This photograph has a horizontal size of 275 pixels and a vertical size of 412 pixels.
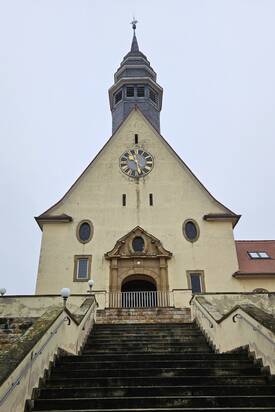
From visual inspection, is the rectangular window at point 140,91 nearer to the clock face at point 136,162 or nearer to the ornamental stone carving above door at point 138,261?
the clock face at point 136,162

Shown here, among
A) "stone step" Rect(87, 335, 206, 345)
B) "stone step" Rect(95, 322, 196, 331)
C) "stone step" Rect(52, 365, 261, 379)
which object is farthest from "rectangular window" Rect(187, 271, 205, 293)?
"stone step" Rect(52, 365, 261, 379)

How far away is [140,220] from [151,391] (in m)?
15.3

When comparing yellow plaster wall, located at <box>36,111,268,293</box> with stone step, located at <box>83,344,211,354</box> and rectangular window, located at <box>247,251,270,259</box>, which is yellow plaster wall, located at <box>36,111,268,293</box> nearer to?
rectangular window, located at <box>247,251,270,259</box>

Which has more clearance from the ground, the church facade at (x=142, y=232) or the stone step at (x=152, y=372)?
the church facade at (x=142, y=232)

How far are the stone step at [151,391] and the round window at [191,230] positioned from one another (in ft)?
48.2

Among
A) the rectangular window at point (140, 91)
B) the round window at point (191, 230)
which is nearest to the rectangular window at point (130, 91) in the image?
the rectangular window at point (140, 91)

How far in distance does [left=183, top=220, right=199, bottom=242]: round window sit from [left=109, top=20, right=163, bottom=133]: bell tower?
→ 8.85m

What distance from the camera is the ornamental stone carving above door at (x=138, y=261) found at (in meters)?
20.4

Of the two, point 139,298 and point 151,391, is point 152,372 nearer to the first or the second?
point 151,391

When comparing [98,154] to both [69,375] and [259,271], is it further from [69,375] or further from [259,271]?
[69,375]

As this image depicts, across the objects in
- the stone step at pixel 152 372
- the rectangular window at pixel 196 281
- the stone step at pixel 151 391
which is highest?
the rectangular window at pixel 196 281

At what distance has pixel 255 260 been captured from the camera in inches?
899

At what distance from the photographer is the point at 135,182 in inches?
914

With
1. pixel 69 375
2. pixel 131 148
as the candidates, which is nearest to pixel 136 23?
pixel 131 148
